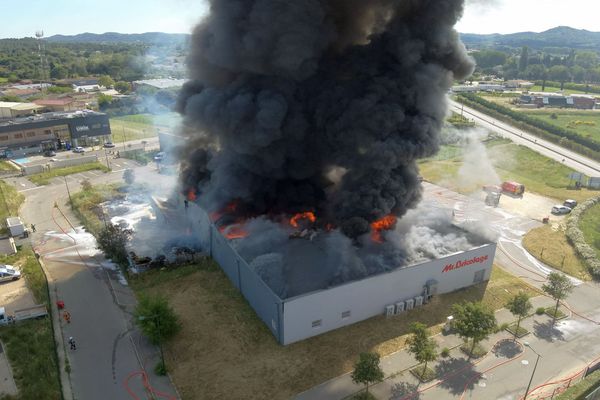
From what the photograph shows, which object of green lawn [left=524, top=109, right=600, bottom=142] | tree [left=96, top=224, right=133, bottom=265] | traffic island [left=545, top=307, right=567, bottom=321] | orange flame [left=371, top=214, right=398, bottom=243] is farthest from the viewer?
green lawn [left=524, top=109, right=600, bottom=142]

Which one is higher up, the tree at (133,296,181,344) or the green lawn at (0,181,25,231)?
the tree at (133,296,181,344)

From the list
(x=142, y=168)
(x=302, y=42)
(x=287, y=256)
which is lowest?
(x=142, y=168)

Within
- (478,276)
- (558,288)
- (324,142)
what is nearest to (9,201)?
(324,142)

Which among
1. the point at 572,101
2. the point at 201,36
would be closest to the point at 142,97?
the point at 201,36

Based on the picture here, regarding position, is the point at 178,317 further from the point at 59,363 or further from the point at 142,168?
the point at 142,168

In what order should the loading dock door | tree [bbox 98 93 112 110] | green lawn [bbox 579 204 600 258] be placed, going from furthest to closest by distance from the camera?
tree [bbox 98 93 112 110], green lawn [bbox 579 204 600 258], the loading dock door

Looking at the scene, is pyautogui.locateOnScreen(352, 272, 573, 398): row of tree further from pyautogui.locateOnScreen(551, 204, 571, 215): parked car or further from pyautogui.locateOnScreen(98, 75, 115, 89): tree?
pyautogui.locateOnScreen(98, 75, 115, 89): tree

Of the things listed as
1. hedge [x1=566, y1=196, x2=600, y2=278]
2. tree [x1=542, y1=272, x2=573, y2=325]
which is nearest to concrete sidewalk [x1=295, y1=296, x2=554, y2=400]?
tree [x1=542, y1=272, x2=573, y2=325]
